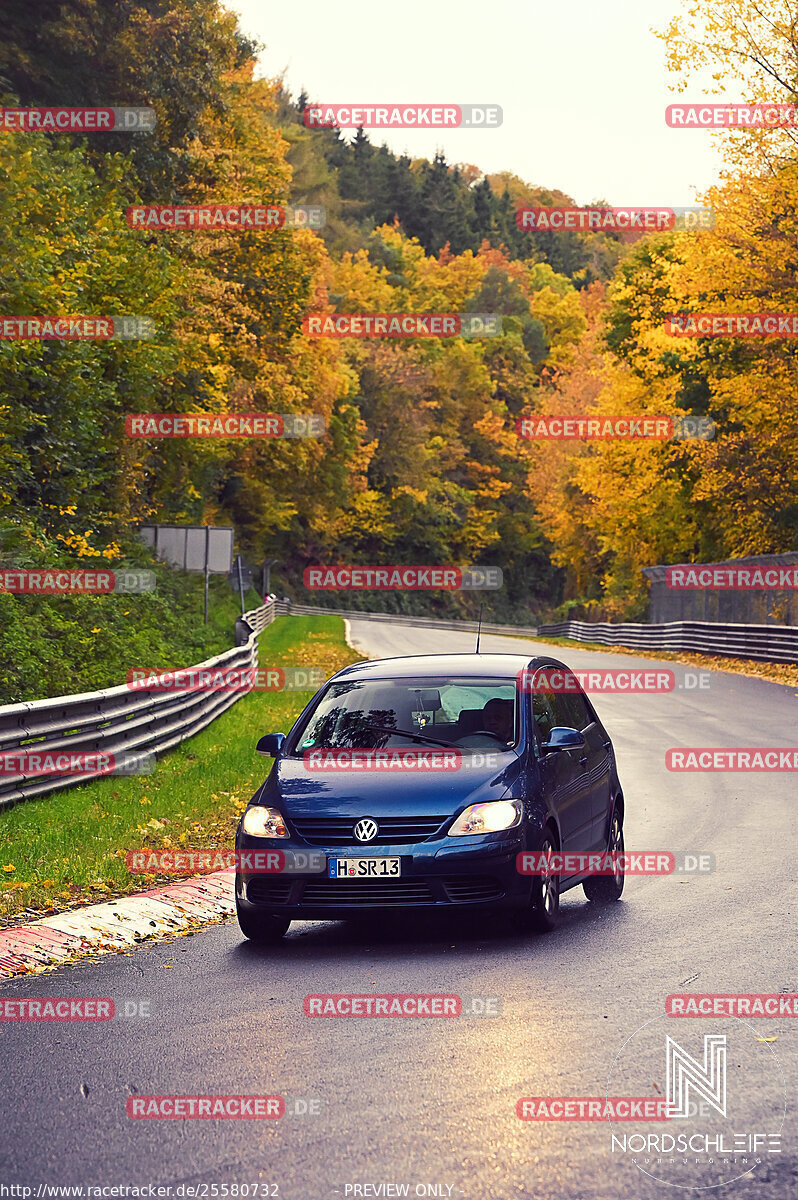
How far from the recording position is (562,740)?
382 inches

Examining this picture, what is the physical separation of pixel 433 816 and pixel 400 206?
448 feet

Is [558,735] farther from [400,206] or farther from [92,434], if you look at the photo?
[400,206]

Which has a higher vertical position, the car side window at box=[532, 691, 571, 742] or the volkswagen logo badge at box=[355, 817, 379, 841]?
the car side window at box=[532, 691, 571, 742]

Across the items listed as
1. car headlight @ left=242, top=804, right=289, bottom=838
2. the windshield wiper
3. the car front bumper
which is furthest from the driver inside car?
car headlight @ left=242, top=804, right=289, bottom=838

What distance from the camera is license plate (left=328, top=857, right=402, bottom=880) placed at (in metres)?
8.70

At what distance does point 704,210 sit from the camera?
133ft

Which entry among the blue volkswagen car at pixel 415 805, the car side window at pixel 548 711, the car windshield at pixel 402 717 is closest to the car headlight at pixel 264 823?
the blue volkswagen car at pixel 415 805

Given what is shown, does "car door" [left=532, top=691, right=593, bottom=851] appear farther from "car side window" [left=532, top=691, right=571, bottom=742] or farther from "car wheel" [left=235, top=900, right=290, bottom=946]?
"car wheel" [left=235, top=900, right=290, bottom=946]

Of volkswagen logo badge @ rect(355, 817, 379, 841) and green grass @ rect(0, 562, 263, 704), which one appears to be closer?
volkswagen logo badge @ rect(355, 817, 379, 841)

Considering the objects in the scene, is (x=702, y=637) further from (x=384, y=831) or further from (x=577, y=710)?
(x=384, y=831)

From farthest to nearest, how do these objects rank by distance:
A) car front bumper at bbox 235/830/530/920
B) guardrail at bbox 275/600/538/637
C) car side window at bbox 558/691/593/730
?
guardrail at bbox 275/600/538/637
car side window at bbox 558/691/593/730
car front bumper at bbox 235/830/530/920

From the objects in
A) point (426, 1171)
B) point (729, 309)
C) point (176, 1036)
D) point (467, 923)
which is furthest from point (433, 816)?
point (729, 309)

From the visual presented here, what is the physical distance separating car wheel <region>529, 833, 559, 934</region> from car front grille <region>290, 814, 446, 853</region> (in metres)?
0.71

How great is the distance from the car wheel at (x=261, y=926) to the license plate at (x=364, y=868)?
53 cm
